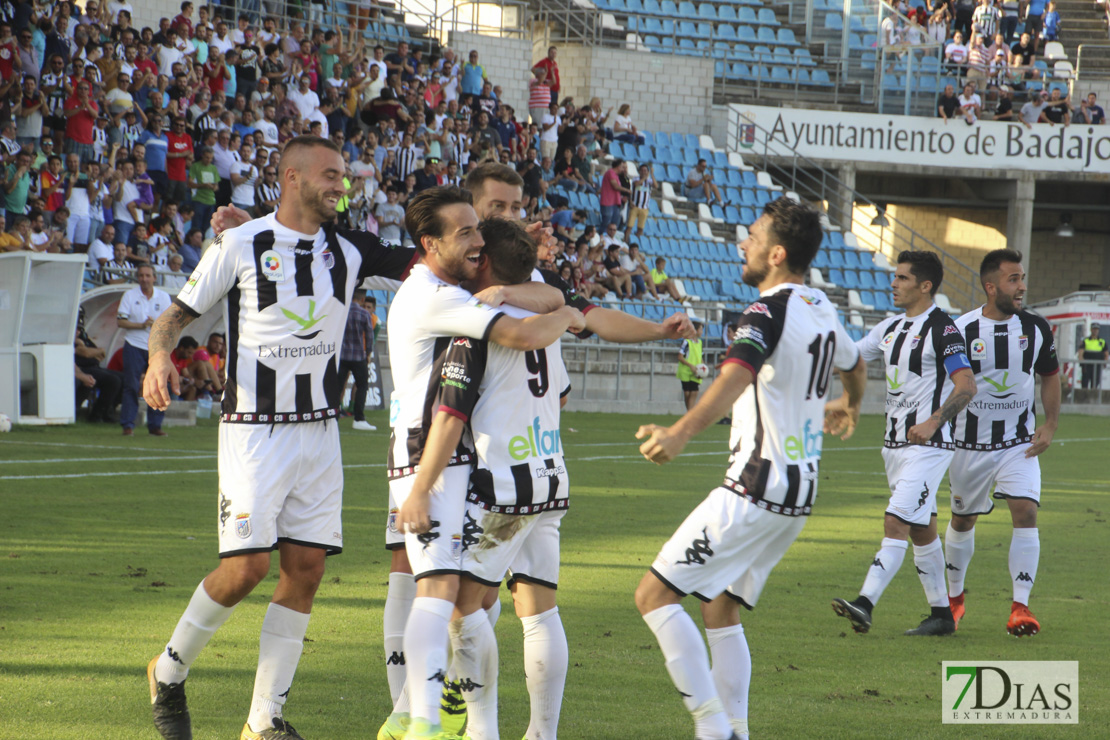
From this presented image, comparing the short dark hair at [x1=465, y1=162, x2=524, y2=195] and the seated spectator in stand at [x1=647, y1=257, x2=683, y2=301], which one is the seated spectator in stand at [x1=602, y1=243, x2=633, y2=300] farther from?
the short dark hair at [x1=465, y1=162, x2=524, y2=195]

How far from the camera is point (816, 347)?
448cm

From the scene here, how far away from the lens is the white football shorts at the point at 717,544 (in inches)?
174

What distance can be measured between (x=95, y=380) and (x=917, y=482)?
11897 millimetres

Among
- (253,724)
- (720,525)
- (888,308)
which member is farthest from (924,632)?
(888,308)

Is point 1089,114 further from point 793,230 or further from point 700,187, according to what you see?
point 793,230

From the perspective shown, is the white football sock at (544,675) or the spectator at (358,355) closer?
the white football sock at (544,675)

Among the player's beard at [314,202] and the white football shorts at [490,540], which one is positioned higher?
the player's beard at [314,202]

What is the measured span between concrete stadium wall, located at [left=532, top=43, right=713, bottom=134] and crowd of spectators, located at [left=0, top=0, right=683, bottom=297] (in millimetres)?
7484

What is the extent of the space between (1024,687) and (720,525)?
6.63 ft

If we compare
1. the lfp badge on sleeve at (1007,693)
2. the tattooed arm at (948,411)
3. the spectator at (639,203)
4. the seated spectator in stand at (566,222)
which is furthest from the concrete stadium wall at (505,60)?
the lfp badge on sleeve at (1007,693)

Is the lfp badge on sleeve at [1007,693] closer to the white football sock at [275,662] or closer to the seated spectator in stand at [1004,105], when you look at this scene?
the white football sock at [275,662]

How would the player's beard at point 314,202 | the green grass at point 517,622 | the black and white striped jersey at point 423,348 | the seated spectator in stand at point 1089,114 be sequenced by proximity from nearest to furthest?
1. the black and white striped jersey at point 423,348
2. the player's beard at point 314,202
3. the green grass at point 517,622
4. the seated spectator in stand at point 1089,114

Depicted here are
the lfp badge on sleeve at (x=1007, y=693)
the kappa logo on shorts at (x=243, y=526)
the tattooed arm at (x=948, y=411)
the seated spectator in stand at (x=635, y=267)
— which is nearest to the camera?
the kappa logo on shorts at (x=243, y=526)

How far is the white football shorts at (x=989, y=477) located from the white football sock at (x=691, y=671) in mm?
3828
